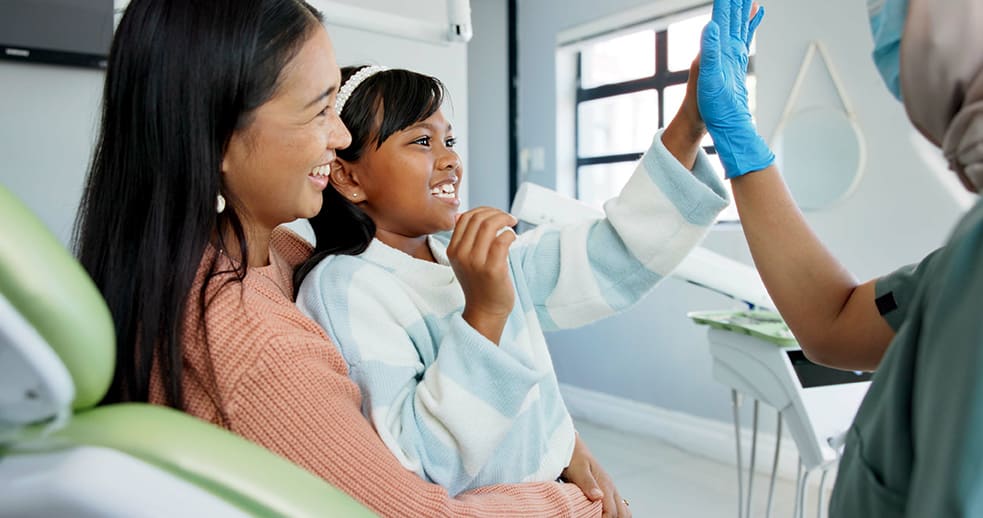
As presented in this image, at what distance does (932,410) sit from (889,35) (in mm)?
310

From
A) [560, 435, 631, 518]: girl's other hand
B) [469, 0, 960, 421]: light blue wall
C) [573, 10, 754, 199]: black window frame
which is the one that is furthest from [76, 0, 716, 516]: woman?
[573, 10, 754, 199]: black window frame

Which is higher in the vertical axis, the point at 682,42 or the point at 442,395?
the point at 682,42

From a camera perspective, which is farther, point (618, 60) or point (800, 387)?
point (618, 60)

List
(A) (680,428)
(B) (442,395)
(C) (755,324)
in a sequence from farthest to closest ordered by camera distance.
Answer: (A) (680,428) → (C) (755,324) → (B) (442,395)

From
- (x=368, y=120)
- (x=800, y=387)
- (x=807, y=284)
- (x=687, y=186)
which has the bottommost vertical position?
(x=800, y=387)

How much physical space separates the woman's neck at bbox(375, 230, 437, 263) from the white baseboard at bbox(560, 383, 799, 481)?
7.37 ft

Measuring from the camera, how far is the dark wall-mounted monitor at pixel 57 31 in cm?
139

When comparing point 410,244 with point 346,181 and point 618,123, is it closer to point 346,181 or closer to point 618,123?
point 346,181

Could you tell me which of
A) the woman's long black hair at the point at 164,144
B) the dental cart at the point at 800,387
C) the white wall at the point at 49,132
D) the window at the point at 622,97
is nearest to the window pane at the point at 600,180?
the window at the point at 622,97

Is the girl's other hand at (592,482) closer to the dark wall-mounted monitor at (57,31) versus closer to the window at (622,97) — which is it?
the dark wall-mounted monitor at (57,31)

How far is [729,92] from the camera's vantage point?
0.93 m

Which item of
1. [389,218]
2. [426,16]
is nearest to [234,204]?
[389,218]

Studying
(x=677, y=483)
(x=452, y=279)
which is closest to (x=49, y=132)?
(x=452, y=279)

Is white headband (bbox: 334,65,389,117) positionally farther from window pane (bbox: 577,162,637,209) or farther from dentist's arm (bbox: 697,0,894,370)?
window pane (bbox: 577,162,637,209)
